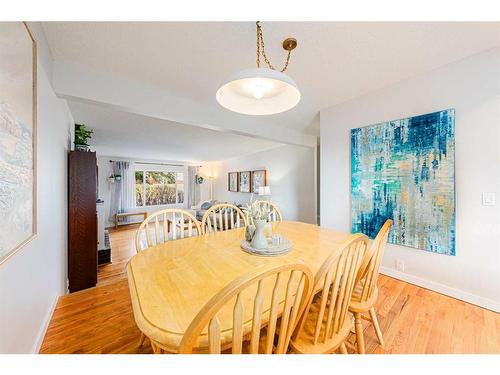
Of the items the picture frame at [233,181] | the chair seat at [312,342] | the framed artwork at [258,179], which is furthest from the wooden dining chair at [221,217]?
the picture frame at [233,181]

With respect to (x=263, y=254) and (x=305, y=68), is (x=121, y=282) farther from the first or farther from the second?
(x=305, y=68)

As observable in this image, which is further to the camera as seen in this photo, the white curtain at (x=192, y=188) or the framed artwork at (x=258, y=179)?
the white curtain at (x=192, y=188)

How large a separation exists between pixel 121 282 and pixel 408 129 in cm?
363

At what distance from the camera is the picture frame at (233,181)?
245 inches

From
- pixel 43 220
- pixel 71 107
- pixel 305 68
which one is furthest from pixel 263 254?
pixel 71 107

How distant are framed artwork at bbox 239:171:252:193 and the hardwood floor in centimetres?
413

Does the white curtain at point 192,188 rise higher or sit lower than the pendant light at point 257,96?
lower

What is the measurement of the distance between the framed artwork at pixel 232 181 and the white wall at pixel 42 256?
455cm

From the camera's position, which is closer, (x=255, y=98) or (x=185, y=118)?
(x=255, y=98)

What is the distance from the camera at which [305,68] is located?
1.85 metres

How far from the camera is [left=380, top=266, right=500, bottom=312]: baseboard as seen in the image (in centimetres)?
166

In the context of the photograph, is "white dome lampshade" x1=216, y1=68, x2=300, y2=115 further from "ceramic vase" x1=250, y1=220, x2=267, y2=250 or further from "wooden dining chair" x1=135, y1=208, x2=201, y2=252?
"wooden dining chair" x1=135, y1=208, x2=201, y2=252

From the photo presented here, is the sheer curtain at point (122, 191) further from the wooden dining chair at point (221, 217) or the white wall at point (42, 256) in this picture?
the wooden dining chair at point (221, 217)

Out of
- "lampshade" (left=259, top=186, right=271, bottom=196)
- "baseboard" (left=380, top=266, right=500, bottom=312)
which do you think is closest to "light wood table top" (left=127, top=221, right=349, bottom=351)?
"baseboard" (left=380, top=266, right=500, bottom=312)
